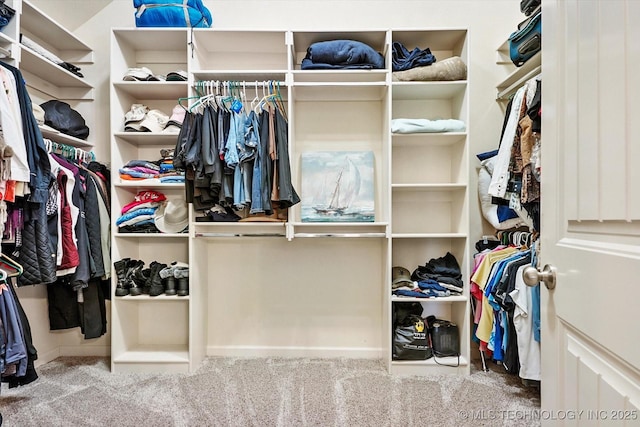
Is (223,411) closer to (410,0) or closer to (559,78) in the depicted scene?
(559,78)

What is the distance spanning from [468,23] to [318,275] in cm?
214

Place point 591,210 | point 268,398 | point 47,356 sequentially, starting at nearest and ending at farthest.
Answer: point 591,210, point 268,398, point 47,356

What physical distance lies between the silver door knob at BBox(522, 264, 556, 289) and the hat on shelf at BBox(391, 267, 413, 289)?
150 centimetres

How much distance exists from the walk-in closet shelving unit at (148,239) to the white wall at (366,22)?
12.5 inches

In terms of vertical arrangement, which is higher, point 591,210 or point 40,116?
point 40,116

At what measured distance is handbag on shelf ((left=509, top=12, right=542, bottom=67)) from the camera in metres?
1.89

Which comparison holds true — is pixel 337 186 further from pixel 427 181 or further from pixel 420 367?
A: pixel 420 367

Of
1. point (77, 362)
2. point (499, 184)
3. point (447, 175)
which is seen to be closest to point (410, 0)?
point (447, 175)

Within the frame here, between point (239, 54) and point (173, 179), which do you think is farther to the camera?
point (239, 54)

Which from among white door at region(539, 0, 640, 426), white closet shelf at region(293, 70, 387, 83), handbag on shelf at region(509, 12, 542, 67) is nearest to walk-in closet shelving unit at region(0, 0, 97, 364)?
white closet shelf at region(293, 70, 387, 83)

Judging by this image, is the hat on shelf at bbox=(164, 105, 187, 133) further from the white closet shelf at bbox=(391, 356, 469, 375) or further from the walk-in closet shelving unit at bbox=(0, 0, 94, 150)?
the white closet shelf at bbox=(391, 356, 469, 375)

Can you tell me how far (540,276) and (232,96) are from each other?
82.5 inches

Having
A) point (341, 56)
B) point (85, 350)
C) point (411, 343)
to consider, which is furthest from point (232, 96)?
point (85, 350)

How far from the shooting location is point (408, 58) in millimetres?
2293
